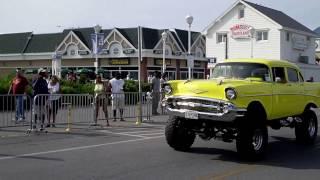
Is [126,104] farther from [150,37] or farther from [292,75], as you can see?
[150,37]

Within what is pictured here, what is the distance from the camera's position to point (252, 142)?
10945 mm

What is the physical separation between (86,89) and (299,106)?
17.3 m

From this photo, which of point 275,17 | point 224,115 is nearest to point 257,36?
point 275,17

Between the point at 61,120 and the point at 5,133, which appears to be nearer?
the point at 5,133

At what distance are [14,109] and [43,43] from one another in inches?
2160

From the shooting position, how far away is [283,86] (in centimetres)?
1240

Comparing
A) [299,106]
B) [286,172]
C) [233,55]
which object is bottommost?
[286,172]

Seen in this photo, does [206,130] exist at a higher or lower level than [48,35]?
lower

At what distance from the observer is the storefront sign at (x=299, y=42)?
2265 inches

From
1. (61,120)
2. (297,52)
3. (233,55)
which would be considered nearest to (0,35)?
(233,55)

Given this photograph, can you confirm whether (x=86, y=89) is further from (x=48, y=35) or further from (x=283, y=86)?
(x=48, y=35)

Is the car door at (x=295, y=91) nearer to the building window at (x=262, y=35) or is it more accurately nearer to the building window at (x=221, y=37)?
the building window at (x=262, y=35)

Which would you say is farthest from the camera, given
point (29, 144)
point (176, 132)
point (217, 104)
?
point (29, 144)

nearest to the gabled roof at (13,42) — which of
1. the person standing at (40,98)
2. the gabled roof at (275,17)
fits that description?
the gabled roof at (275,17)
